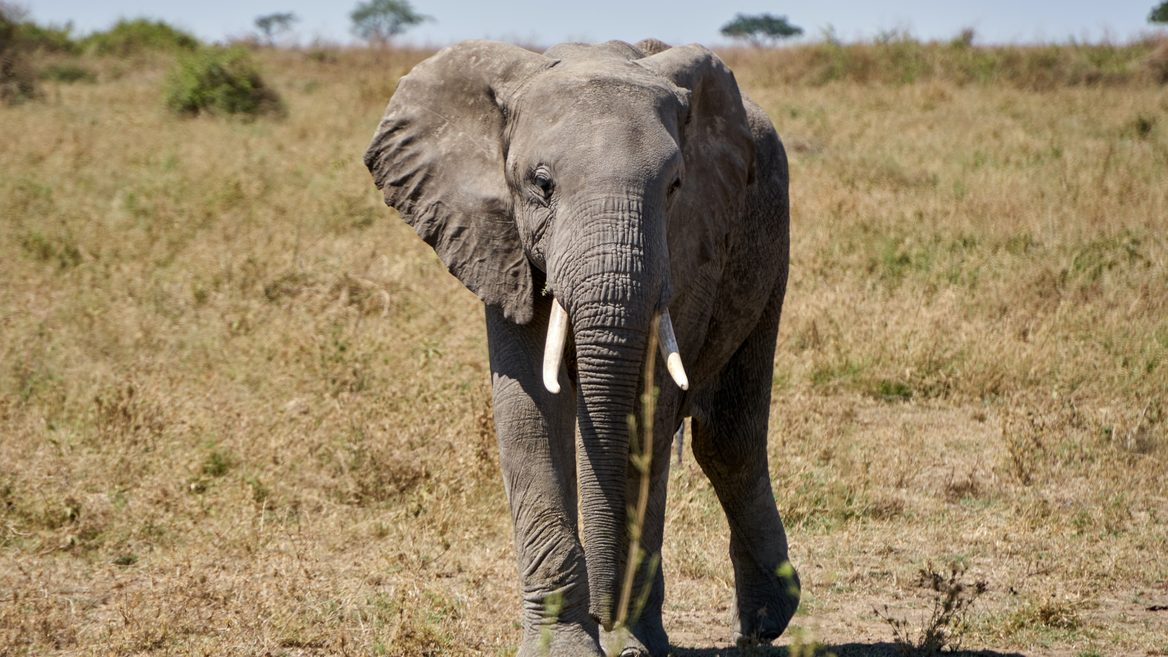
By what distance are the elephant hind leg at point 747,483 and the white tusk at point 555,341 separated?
126 centimetres

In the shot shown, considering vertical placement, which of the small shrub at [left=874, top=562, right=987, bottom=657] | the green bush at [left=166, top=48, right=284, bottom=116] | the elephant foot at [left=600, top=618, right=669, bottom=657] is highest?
the green bush at [left=166, top=48, right=284, bottom=116]

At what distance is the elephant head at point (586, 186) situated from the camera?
11.3ft

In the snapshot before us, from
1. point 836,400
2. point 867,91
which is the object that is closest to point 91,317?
point 836,400

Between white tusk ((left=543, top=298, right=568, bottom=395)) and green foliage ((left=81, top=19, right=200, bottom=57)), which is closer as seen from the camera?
white tusk ((left=543, top=298, right=568, bottom=395))

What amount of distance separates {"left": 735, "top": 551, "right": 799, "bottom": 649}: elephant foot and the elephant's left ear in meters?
1.33

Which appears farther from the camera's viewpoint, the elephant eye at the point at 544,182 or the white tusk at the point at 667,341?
the elephant eye at the point at 544,182

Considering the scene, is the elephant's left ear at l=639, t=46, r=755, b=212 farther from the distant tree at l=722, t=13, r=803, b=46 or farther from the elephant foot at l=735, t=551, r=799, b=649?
the distant tree at l=722, t=13, r=803, b=46

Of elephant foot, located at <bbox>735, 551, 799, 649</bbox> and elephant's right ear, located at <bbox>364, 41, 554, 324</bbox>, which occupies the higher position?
elephant's right ear, located at <bbox>364, 41, 554, 324</bbox>

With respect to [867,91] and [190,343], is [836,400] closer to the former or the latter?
[190,343]

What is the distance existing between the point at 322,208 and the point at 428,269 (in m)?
1.72

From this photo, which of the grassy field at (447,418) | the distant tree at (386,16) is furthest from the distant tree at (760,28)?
the grassy field at (447,418)

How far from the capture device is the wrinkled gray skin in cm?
348

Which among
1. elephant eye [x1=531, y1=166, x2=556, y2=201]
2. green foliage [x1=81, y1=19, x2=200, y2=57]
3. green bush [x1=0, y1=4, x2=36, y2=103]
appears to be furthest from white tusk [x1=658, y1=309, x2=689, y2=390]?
green foliage [x1=81, y1=19, x2=200, y2=57]

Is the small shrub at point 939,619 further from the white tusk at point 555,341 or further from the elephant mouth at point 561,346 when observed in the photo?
the white tusk at point 555,341
